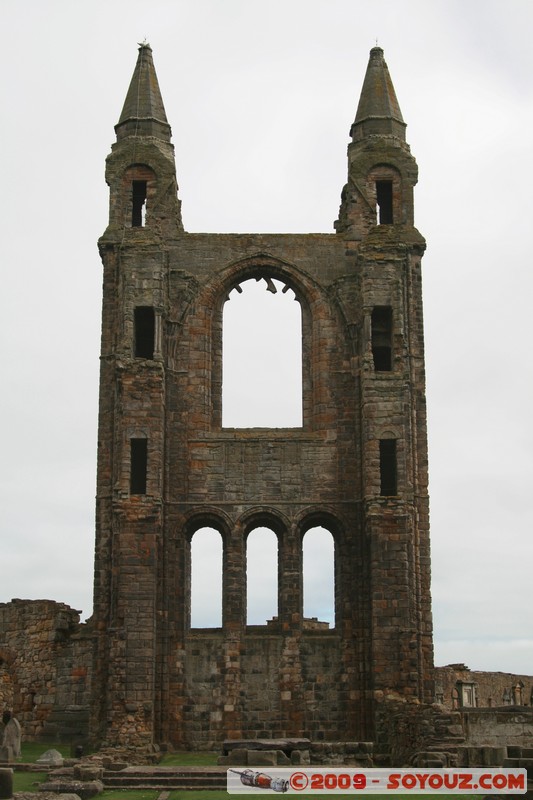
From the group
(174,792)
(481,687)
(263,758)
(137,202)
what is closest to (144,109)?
(137,202)

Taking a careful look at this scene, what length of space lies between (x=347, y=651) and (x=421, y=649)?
1480 mm

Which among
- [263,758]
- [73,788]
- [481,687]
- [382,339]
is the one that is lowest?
[73,788]

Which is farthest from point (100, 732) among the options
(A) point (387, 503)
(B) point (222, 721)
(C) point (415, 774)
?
(C) point (415, 774)

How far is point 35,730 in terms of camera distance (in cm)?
2964

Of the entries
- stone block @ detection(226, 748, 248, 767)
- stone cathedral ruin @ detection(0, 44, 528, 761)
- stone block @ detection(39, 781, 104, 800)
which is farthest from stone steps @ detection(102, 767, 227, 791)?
stone cathedral ruin @ detection(0, 44, 528, 761)

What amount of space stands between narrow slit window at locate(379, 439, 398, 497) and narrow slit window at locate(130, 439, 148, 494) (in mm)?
4797

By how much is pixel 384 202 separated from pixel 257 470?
6866 mm

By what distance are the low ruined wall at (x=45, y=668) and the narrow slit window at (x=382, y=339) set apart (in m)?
8.62

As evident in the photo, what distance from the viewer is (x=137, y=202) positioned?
3038 centimetres

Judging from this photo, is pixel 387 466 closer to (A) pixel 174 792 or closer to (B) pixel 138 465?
(B) pixel 138 465

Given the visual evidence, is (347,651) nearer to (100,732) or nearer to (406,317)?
(100,732)

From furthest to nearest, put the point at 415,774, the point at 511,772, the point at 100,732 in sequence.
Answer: the point at 100,732, the point at 415,774, the point at 511,772

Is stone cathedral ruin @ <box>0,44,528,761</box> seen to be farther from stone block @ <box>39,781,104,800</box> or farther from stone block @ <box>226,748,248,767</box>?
stone block @ <box>39,781,104,800</box>

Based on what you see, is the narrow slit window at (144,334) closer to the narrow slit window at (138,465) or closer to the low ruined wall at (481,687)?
the narrow slit window at (138,465)
